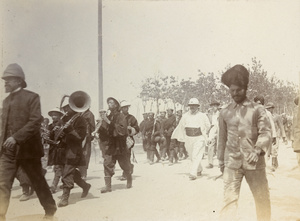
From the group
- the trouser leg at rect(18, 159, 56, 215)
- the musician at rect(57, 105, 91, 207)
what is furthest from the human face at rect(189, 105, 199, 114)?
the trouser leg at rect(18, 159, 56, 215)

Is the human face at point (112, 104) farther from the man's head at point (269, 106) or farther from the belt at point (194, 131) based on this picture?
the man's head at point (269, 106)

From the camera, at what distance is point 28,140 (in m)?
5.70

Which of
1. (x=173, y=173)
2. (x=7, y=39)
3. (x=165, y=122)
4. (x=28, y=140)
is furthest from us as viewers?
(x=165, y=122)

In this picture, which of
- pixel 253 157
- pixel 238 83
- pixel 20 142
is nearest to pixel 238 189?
pixel 253 157

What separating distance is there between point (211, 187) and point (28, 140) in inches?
140

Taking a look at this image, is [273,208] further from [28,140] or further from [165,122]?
[165,122]

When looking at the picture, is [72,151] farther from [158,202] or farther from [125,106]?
[158,202]

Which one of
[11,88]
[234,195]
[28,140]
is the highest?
[11,88]

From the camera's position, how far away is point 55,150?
693 cm

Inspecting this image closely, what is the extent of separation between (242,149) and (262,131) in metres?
0.40

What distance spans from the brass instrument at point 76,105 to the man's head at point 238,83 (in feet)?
8.50

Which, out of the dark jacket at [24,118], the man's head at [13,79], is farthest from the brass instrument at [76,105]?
the man's head at [13,79]

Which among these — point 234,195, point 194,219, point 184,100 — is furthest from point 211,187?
point 184,100

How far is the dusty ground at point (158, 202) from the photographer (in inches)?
251
